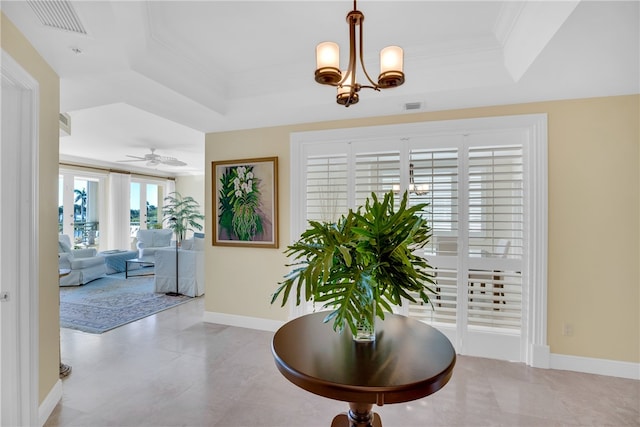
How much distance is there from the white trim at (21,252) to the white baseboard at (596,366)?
3873 mm

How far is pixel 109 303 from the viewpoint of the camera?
4609 millimetres

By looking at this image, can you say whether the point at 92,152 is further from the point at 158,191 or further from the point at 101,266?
the point at 158,191

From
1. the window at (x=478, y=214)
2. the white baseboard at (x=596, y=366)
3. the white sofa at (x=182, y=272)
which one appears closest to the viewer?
the white baseboard at (x=596, y=366)

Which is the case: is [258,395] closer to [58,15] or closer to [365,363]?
[365,363]

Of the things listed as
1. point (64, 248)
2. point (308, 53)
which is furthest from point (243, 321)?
point (64, 248)

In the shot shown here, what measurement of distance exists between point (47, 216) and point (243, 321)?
2246 millimetres

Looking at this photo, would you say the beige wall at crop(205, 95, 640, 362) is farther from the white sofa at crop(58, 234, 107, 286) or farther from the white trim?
the white sofa at crop(58, 234, 107, 286)

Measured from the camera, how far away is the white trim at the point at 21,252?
1.82 meters

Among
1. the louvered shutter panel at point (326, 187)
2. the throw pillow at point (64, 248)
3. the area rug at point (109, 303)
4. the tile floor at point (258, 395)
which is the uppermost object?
the louvered shutter panel at point (326, 187)

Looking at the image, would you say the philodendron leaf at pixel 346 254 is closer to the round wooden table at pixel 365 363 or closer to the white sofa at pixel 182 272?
the round wooden table at pixel 365 363

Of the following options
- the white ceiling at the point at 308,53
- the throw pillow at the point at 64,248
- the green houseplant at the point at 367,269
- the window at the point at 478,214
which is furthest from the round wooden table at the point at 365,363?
the throw pillow at the point at 64,248

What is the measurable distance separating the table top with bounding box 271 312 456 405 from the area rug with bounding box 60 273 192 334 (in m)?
3.26

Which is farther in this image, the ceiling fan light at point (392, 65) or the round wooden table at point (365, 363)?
the ceiling fan light at point (392, 65)

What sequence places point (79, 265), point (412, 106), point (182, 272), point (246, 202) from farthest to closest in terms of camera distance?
point (79, 265), point (182, 272), point (246, 202), point (412, 106)
